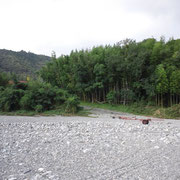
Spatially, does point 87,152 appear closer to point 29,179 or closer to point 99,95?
point 29,179

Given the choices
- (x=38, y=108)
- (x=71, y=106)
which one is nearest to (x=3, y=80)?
(x=38, y=108)

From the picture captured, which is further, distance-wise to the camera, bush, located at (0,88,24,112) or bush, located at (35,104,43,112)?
bush, located at (0,88,24,112)

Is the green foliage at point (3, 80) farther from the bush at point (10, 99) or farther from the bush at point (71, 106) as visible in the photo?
the bush at point (71, 106)

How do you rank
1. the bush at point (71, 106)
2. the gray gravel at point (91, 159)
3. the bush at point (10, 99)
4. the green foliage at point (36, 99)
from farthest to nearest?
the bush at point (10, 99) < the green foliage at point (36, 99) < the bush at point (71, 106) < the gray gravel at point (91, 159)

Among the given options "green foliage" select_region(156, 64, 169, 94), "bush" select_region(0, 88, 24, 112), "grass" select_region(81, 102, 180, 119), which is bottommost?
"grass" select_region(81, 102, 180, 119)

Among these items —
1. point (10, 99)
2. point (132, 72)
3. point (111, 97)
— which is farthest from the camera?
point (111, 97)

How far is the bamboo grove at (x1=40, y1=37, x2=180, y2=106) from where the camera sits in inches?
606

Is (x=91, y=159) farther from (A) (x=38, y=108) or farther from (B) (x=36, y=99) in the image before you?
(B) (x=36, y=99)

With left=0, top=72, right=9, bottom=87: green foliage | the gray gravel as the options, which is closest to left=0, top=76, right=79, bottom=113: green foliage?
left=0, top=72, right=9, bottom=87: green foliage

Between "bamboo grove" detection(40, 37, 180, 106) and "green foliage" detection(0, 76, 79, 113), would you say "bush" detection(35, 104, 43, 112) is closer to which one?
"green foliage" detection(0, 76, 79, 113)

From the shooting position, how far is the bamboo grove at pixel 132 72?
15.4 metres

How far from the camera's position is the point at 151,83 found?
53.8 feet

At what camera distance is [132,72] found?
17375 mm

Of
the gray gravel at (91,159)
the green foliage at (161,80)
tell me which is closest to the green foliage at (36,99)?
the green foliage at (161,80)
